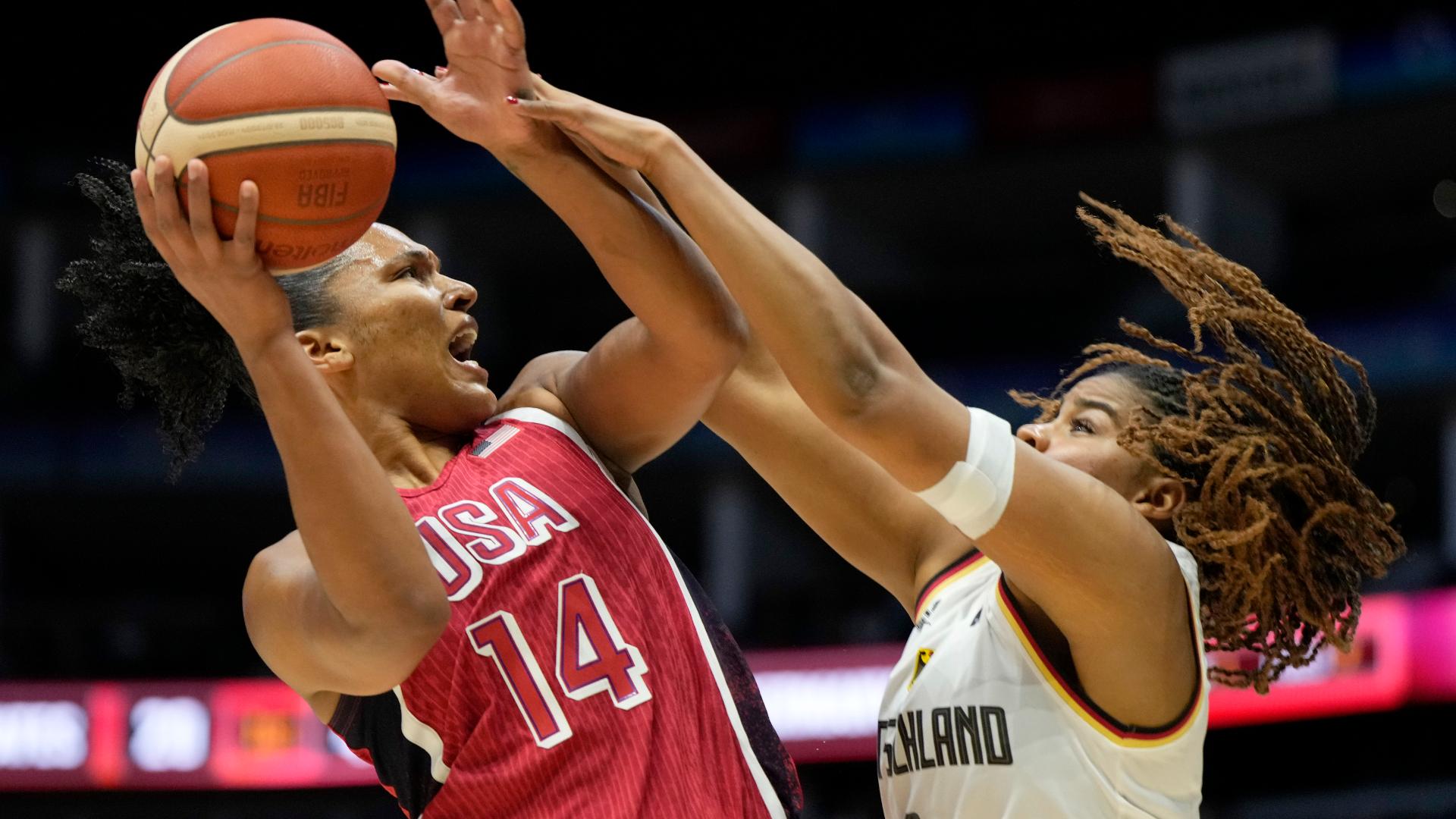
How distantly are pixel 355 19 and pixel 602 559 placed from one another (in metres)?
14.3

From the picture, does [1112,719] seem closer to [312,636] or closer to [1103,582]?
[1103,582]

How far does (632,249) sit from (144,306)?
0.85 metres

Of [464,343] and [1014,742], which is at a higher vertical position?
[464,343]

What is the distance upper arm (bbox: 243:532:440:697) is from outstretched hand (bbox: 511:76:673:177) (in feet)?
2.51

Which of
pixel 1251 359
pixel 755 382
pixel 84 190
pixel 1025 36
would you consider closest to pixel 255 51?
pixel 84 190

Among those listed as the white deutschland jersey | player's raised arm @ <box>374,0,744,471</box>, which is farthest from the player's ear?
the white deutschland jersey

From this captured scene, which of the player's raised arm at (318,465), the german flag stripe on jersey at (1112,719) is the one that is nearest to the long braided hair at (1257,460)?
the german flag stripe on jersey at (1112,719)

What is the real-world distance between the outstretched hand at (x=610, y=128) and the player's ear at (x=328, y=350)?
1.79 feet

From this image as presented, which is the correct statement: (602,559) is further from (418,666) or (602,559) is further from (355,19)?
(355,19)

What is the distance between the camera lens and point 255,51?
2236mm

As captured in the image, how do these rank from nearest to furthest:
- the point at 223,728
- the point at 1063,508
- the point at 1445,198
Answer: the point at 1063,508 → the point at 223,728 → the point at 1445,198

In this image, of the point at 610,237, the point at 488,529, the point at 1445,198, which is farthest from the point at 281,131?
the point at 1445,198

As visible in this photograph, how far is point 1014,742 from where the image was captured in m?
2.67

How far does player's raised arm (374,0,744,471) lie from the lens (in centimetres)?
256
